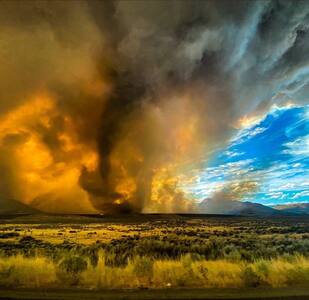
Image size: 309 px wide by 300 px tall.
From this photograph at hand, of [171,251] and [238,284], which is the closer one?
[238,284]

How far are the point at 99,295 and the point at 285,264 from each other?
9235mm

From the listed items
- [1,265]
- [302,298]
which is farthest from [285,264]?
[1,265]

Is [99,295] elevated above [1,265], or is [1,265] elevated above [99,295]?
[1,265]

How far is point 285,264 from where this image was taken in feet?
54.9

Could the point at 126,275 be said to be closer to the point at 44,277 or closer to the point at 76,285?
the point at 76,285

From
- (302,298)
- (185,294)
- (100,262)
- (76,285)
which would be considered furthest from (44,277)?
(302,298)

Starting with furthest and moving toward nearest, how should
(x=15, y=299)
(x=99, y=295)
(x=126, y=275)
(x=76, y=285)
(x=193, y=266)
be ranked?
(x=193, y=266) → (x=126, y=275) → (x=76, y=285) → (x=99, y=295) → (x=15, y=299)

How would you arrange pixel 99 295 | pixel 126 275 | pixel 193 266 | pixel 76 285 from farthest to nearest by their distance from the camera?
pixel 193 266
pixel 126 275
pixel 76 285
pixel 99 295

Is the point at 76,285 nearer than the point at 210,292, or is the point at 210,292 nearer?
the point at 210,292

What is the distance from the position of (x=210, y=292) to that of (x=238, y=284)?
2.20 m

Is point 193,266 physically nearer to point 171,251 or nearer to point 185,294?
point 185,294

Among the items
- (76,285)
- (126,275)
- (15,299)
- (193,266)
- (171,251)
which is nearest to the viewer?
(15,299)

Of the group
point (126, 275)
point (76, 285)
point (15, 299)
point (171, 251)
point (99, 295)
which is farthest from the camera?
point (171, 251)

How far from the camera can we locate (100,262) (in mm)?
17094
